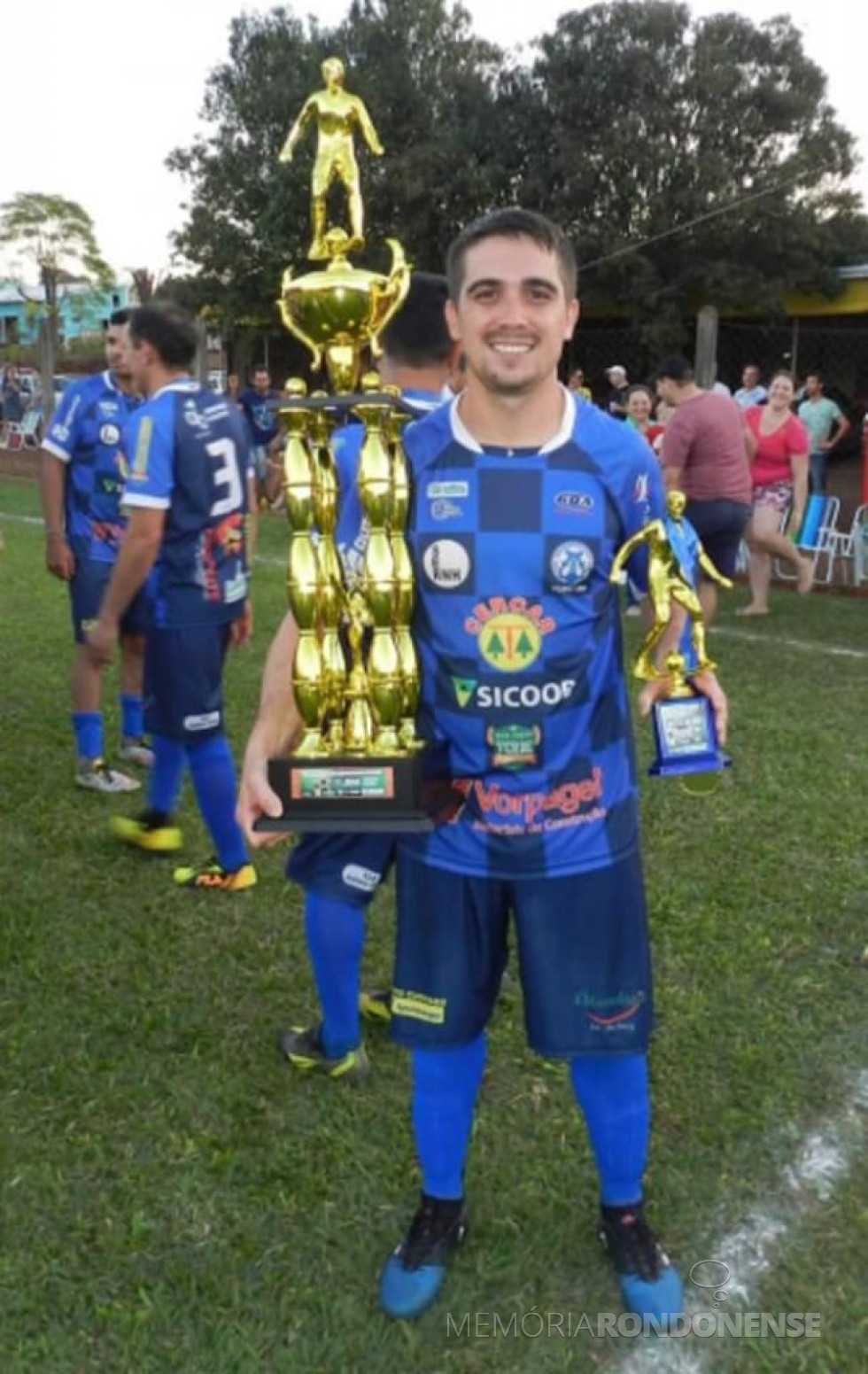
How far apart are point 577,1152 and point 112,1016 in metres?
1.34

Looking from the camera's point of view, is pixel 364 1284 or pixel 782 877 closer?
pixel 364 1284

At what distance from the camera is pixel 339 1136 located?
9.31 feet

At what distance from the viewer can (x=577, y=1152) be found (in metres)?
2.77

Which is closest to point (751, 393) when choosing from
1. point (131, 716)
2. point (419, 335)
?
point (131, 716)

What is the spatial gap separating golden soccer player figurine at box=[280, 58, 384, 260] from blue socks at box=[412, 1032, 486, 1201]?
148 centimetres

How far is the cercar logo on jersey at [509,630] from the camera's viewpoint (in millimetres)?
2045

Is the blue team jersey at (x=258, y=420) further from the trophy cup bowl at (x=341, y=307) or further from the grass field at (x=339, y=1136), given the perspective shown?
the trophy cup bowl at (x=341, y=307)

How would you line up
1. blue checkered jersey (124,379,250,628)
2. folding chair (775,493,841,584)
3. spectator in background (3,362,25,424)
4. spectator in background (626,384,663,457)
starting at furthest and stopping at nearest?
1. spectator in background (3,362,25,424)
2. folding chair (775,493,841,584)
3. spectator in background (626,384,663,457)
4. blue checkered jersey (124,379,250,628)

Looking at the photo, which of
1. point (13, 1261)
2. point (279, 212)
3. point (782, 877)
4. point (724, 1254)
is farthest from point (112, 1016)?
point (279, 212)

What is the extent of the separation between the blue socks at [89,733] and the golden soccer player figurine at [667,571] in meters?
3.45

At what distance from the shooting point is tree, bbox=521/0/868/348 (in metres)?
23.2

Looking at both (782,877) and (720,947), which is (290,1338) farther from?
(782,877)

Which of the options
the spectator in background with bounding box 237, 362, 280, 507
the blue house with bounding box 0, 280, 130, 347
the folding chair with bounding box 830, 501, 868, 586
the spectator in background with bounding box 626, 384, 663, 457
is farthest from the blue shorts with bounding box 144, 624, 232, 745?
the blue house with bounding box 0, 280, 130, 347

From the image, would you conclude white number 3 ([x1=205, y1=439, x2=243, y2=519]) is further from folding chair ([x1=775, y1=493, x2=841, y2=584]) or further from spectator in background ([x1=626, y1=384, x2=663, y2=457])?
folding chair ([x1=775, y1=493, x2=841, y2=584])
